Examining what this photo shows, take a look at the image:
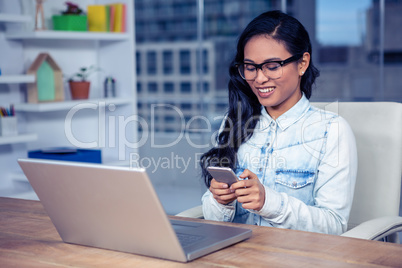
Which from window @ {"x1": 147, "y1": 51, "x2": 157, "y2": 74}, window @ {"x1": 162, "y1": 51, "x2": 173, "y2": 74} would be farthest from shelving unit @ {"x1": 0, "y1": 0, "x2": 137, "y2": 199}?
window @ {"x1": 162, "y1": 51, "x2": 173, "y2": 74}

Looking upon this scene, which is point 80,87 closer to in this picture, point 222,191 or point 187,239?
point 222,191

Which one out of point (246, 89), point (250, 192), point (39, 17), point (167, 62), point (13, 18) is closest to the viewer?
point (250, 192)

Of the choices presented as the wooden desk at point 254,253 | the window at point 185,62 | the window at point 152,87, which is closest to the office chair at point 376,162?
the wooden desk at point 254,253

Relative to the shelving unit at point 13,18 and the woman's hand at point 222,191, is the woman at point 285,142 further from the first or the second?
the shelving unit at point 13,18

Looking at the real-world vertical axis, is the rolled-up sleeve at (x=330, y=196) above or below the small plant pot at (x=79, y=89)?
below

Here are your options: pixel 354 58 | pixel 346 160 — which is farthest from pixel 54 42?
pixel 354 58

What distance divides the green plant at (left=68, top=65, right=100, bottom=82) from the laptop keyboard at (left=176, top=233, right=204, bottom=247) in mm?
2109

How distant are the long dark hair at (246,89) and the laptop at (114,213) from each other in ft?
1.92

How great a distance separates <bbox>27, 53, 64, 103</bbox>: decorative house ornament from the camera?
9.14 feet

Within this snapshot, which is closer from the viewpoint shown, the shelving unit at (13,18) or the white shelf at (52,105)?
the shelving unit at (13,18)

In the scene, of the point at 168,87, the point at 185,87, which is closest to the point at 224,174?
the point at 185,87

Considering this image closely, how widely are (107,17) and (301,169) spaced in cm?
194

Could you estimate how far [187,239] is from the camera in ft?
3.53

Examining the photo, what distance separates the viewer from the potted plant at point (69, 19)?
2.92 metres
